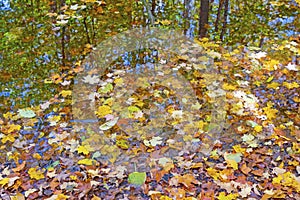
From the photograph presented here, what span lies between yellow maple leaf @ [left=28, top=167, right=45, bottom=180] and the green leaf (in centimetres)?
82

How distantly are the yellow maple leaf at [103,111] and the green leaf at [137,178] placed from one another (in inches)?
37.2

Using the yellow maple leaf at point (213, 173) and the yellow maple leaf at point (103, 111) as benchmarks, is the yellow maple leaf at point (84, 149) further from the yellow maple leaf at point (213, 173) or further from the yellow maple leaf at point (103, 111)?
the yellow maple leaf at point (213, 173)

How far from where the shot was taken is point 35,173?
3.06m

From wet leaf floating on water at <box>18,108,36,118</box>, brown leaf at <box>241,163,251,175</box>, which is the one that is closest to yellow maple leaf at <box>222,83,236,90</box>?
brown leaf at <box>241,163,251,175</box>

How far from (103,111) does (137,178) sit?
1.08 m

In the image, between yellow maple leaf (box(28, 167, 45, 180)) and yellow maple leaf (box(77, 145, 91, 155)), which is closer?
yellow maple leaf (box(28, 167, 45, 180))

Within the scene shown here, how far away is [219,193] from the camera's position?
2.88m

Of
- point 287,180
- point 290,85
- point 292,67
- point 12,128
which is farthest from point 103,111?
point 292,67

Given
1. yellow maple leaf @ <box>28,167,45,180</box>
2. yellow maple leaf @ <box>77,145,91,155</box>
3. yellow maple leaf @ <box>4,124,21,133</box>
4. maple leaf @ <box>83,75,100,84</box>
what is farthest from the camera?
maple leaf @ <box>83,75,100,84</box>

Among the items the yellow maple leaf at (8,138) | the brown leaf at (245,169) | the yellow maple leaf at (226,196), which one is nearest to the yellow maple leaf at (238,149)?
the brown leaf at (245,169)

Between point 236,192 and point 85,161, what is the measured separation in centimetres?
144

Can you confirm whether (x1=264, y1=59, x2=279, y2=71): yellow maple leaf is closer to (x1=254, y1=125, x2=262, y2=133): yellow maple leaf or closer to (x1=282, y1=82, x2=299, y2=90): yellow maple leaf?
(x1=282, y1=82, x2=299, y2=90): yellow maple leaf

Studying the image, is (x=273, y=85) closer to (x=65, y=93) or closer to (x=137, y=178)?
(x=137, y=178)

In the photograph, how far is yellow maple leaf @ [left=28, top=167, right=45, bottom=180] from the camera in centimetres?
303
